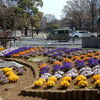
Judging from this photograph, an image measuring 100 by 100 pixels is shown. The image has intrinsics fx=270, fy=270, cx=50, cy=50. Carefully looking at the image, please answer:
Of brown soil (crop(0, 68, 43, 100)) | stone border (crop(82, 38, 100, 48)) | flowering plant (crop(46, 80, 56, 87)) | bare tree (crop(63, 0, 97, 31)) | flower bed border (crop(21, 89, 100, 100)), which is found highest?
bare tree (crop(63, 0, 97, 31))

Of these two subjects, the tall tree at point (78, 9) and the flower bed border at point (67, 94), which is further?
the tall tree at point (78, 9)

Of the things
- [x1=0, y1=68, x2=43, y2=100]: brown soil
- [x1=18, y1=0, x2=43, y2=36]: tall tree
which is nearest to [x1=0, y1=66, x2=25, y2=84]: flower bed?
[x1=0, y1=68, x2=43, y2=100]: brown soil

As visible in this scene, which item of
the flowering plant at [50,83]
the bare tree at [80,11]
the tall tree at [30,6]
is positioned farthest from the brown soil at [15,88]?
the bare tree at [80,11]

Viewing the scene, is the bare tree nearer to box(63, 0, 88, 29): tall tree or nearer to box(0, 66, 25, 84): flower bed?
box(63, 0, 88, 29): tall tree

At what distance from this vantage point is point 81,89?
7.11 m

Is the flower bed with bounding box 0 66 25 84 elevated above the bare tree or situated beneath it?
situated beneath

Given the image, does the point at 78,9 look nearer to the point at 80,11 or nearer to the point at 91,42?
the point at 80,11

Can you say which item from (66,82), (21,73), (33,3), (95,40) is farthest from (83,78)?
(33,3)

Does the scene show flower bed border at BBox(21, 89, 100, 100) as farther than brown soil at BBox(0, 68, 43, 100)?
No

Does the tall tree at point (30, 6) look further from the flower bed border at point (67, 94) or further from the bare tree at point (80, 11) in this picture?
the flower bed border at point (67, 94)

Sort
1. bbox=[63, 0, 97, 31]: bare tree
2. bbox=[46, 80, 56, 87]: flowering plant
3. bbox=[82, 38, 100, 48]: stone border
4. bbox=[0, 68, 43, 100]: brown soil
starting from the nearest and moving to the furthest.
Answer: bbox=[0, 68, 43, 100]: brown soil < bbox=[46, 80, 56, 87]: flowering plant < bbox=[82, 38, 100, 48]: stone border < bbox=[63, 0, 97, 31]: bare tree

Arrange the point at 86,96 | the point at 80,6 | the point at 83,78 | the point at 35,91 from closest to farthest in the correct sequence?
the point at 86,96
the point at 35,91
the point at 83,78
the point at 80,6

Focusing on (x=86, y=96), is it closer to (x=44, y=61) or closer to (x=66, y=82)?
(x=66, y=82)

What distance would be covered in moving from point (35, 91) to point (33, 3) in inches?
2143
